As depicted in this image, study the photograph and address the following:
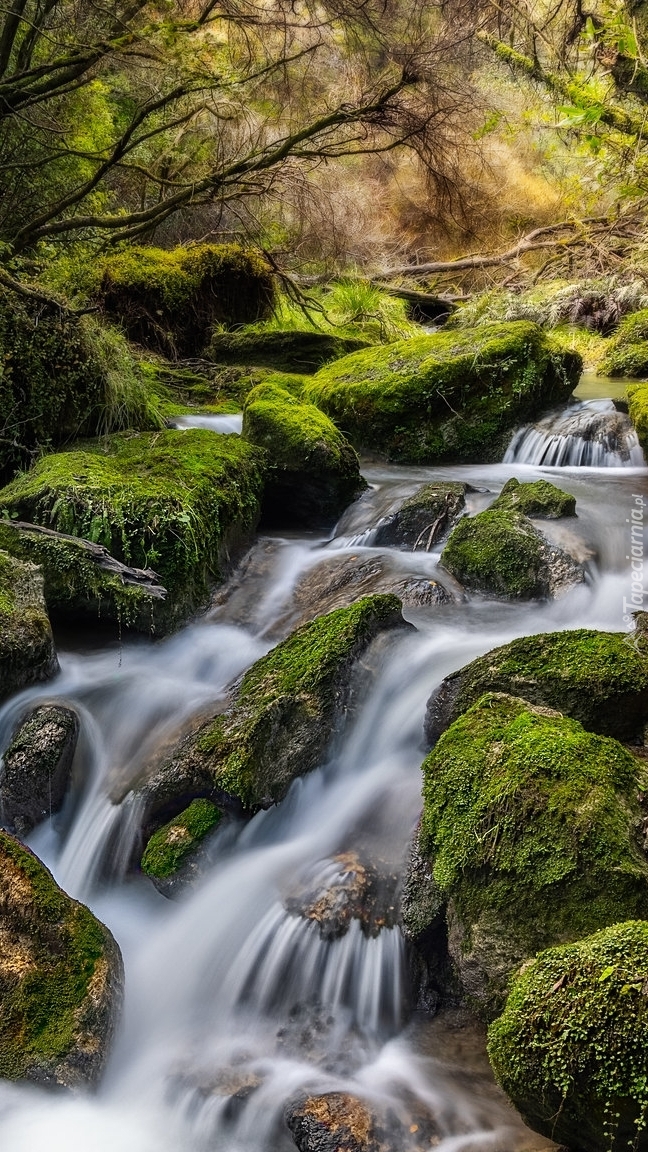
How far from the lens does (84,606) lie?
4891mm

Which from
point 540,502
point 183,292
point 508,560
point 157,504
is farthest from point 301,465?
point 183,292

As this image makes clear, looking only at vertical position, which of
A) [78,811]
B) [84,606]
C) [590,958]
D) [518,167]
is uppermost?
[518,167]

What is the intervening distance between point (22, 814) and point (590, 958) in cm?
272

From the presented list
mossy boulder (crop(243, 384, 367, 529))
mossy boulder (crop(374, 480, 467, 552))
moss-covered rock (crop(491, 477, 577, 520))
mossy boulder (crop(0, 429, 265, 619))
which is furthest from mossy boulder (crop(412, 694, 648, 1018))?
mossy boulder (crop(243, 384, 367, 529))

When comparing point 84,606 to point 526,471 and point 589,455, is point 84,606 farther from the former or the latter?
point 589,455

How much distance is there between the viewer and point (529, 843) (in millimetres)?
2684

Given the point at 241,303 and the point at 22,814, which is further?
the point at 241,303

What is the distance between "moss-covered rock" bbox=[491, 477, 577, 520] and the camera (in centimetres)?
591

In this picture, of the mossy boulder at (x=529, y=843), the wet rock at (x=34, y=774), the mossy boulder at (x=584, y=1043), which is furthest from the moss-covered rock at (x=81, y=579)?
the mossy boulder at (x=584, y=1043)

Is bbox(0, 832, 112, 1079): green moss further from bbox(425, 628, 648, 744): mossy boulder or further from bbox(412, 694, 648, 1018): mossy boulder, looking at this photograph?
bbox(425, 628, 648, 744): mossy boulder

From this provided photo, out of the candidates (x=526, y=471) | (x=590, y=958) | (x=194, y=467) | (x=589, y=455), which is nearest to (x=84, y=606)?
(x=194, y=467)

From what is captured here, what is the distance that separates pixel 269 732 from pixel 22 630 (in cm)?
156

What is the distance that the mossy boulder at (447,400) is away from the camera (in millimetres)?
7871

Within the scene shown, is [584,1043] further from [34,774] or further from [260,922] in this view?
[34,774]
